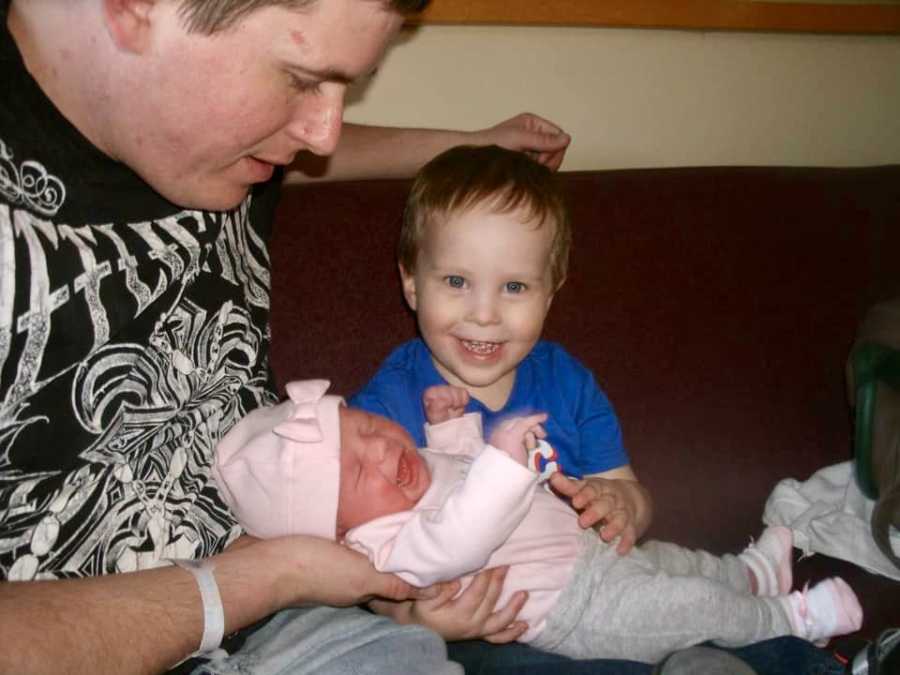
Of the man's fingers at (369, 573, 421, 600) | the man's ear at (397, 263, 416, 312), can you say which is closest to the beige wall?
the man's ear at (397, 263, 416, 312)

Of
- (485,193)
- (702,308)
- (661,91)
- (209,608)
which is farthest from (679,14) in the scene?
(209,608)

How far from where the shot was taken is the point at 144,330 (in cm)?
132

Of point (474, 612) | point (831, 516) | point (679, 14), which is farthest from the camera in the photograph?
point (679, 14)

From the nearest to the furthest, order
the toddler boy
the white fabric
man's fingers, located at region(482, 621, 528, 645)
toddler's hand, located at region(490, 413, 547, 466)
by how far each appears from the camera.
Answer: toddler's hand, located at region(490, 413, 547, 466)
man's fingers, located at region(482, 621, 528, 645)
the toddler boy
the white fabric

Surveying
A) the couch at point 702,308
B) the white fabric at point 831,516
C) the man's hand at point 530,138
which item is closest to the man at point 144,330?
the couch at point 702,308

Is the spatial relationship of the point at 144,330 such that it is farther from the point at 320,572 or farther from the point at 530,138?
the point at 530,138

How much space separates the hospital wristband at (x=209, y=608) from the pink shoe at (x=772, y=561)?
1027mm

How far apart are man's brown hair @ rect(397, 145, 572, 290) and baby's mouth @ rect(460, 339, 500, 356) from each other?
16cm

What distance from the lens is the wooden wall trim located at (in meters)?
2.03

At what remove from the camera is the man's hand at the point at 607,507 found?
1.52m

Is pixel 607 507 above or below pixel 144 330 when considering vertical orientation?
below

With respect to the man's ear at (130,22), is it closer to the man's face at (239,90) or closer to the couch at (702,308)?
the man's face at (239,90)

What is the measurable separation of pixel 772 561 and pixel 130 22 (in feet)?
4.77

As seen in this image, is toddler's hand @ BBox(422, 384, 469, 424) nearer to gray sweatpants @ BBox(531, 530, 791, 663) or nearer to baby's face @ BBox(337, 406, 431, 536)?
baby's face @ BBox(337, 406, 431, 536)
